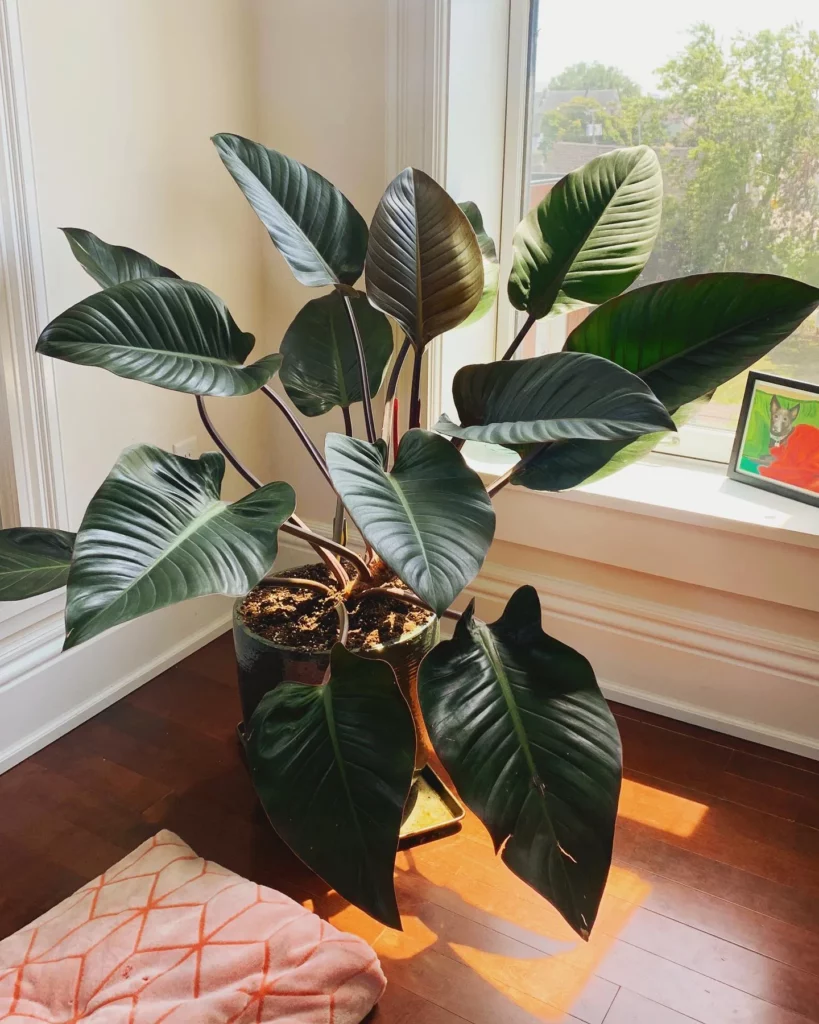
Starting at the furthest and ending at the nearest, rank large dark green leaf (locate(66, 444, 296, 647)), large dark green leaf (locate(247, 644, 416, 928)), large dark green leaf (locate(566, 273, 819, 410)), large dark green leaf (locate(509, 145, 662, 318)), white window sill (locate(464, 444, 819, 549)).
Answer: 1. white window sill (locate(464, 444, 819, 549))
2. large dark green leaf (locate(509, 145, 662, 318))
3. large dark green leaf (locate(566, 273, 819, 410))
4. large dark green leaf (locate(247, 644, 416, 928))
5. large dark green leaf (locate(66, 444, 296, 647))

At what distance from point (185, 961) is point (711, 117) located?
161cm

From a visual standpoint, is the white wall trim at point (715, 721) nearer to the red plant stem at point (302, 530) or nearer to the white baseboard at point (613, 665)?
the white baseboard at point (613, 665)

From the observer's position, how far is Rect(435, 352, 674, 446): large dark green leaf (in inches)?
39.4

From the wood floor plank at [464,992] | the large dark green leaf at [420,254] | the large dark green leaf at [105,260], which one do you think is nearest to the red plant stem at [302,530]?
the large dark green leaf at [105,260]

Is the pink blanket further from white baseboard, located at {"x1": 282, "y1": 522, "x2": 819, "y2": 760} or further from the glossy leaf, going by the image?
the glossy leaf

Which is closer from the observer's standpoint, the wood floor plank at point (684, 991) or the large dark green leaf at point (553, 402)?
the large dark green leaf at point (553, 402)

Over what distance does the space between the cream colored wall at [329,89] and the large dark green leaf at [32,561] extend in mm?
820

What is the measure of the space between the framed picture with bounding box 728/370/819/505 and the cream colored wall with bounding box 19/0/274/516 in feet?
3.33

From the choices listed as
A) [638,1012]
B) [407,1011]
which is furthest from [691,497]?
[407,1011]

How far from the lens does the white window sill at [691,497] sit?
→ 162 cm

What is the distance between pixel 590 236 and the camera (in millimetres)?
1356

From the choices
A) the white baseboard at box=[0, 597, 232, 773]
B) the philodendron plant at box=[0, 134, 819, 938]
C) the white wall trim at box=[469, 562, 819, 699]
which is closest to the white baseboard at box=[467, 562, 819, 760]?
the white wall trim at box=[469, 562, 819, 699]

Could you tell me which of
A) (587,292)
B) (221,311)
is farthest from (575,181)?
(221,311)

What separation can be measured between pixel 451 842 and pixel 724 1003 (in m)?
0.45
